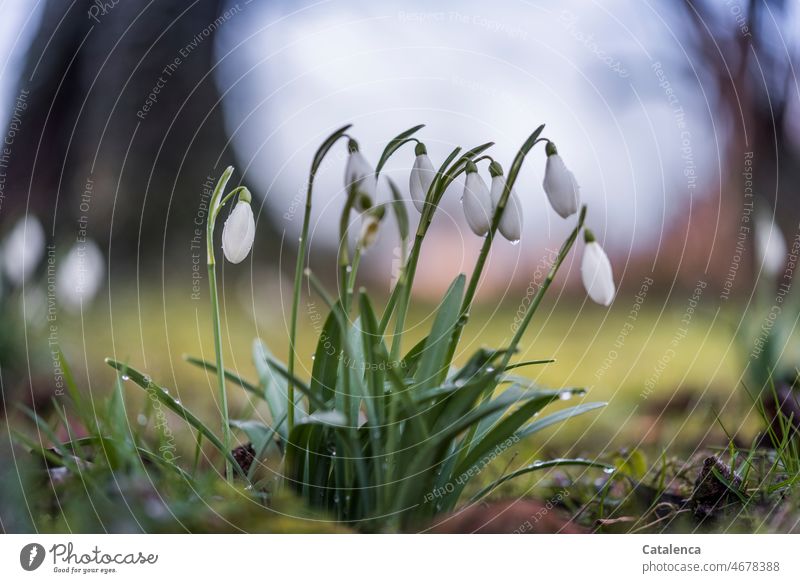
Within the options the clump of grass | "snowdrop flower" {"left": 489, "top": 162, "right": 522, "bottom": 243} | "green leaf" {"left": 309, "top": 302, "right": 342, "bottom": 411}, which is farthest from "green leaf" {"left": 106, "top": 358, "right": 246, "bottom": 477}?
"snowdrop flower" {"left": 489, "top": 162, "right": 522, "bottom": 243}

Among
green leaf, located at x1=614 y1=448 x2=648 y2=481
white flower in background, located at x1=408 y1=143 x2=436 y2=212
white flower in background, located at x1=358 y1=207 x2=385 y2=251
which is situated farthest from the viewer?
green leaf, located at x1=614 y1=448 x2=648 y2=481

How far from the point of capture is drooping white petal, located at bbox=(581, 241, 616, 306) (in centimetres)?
58

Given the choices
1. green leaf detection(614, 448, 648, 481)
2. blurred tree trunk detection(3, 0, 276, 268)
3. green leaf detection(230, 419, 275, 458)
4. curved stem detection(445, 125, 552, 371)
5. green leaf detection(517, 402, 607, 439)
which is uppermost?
blurred tree trunk detection(3, 0, 276, 268)

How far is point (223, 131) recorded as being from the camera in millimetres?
1213

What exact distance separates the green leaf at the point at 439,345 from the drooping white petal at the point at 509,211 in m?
0.08

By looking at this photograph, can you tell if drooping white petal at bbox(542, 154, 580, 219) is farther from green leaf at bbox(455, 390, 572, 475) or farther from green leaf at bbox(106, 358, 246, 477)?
green leaf at bbox(106, 358, 246, 477)

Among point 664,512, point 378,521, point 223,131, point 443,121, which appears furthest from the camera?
point 223,131

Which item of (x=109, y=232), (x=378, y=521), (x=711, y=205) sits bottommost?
(x=378, y=521)

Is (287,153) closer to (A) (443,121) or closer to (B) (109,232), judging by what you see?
(A) (443,121)

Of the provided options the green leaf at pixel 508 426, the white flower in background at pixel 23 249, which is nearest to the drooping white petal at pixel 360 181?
the green leaf at pixel 508 426

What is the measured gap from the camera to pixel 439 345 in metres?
0.60

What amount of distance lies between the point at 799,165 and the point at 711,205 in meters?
0.15
